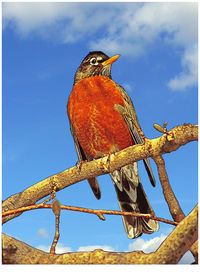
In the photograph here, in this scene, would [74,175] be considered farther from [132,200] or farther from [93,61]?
[93,61]

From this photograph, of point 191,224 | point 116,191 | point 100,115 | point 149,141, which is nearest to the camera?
point 191,224

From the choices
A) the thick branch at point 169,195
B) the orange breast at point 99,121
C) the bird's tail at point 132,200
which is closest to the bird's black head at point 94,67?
the orange breast at point 99,121

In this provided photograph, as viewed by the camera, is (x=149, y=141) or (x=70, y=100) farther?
(x=70, y=100)

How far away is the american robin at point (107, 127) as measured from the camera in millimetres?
3775

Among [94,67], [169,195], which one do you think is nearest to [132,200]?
[169,195]

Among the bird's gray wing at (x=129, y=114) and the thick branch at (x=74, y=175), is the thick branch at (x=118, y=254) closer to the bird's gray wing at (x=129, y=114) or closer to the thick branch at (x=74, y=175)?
the thick branch at (x=74, y=175)

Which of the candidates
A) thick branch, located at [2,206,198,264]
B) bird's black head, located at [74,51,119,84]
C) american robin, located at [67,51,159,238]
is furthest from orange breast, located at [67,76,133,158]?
thick branch, located at [2,206,198,264]

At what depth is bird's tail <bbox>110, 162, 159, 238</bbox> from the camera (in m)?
3.28

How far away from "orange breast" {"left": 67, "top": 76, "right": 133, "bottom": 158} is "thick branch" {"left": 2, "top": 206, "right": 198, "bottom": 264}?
1.44 metres
